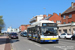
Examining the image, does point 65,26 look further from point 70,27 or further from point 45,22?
point 45,22

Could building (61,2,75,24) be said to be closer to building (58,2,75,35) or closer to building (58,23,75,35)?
building (58,2,75,35)

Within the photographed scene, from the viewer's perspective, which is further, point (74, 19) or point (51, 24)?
point (74, 19)

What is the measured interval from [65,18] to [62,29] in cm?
420

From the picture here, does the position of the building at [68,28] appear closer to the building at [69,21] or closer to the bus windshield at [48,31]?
the building at [69,21]

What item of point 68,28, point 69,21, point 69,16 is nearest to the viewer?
point 68,28

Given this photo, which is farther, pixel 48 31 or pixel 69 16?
pixel 69 16

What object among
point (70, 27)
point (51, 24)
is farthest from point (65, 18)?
point (51, 24)

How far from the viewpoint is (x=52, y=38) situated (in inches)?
653

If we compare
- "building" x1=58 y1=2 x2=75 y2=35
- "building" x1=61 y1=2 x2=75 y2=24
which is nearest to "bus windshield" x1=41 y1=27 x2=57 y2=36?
"building" x1=58 y1=2 x2=75 y2=35

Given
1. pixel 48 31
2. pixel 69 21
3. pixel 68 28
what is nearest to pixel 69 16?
pixel 69 21

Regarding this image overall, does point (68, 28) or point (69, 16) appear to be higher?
point (69, 16)

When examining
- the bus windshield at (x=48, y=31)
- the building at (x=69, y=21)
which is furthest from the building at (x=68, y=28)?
the bus windshield at (x=48, y=31)

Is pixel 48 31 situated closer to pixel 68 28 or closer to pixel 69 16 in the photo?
pixel 68 28

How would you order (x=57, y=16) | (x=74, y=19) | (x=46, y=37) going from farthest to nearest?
(x=57, y=16) < (x=74, y=19) < (x=46, y=37)
